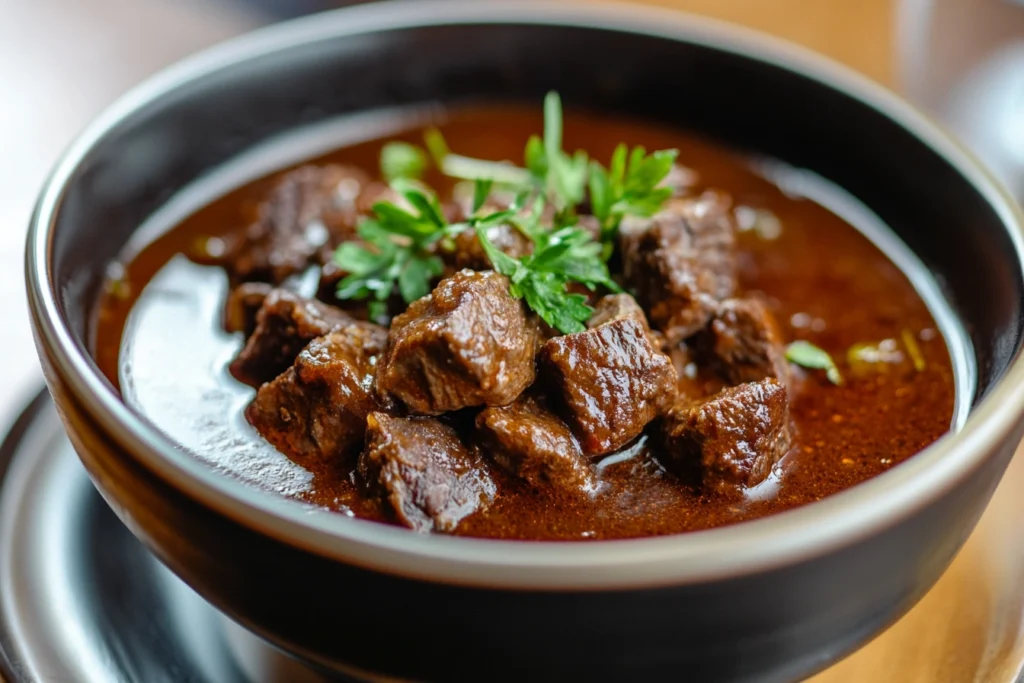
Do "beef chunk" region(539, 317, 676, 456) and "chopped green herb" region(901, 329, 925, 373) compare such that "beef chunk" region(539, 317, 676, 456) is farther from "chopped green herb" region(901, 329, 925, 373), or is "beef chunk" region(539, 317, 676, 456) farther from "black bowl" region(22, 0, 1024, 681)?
"chopped green herb" region(901, 329, 925, 373)

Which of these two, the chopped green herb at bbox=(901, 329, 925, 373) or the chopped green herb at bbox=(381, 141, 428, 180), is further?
the chopped green herb at bbox=(381, 141, 428, 180)

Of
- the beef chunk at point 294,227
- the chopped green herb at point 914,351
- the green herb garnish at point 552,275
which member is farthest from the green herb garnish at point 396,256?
the chopped green herb at point 914,351

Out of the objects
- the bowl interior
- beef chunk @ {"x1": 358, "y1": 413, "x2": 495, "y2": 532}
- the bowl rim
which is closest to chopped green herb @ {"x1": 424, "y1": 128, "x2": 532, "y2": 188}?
the bowl interior

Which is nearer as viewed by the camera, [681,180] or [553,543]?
[553,543]

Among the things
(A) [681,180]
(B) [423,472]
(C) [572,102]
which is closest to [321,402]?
(B) [423,472]

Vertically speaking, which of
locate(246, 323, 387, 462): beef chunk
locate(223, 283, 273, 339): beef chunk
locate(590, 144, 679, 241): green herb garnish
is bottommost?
locate(223, 283, 273, 339): beef chunk

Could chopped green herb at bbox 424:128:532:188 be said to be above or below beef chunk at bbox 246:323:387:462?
above

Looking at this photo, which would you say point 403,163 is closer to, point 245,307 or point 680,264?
point 245,307
